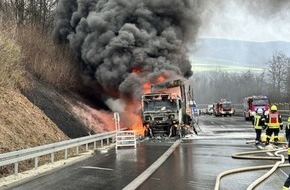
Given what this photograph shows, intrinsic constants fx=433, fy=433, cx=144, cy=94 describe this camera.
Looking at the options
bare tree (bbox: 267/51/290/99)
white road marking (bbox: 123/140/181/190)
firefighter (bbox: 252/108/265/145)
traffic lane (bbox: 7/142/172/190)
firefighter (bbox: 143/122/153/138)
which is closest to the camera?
white road marking (bbox: 123/140/181/190)

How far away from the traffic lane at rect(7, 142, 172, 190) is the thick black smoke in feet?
48.8

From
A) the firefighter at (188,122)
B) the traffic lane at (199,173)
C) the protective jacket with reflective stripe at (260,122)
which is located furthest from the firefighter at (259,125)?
the firefighter at (188,122)

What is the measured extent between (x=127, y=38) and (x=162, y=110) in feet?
26.3

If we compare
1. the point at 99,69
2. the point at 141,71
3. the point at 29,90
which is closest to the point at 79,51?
the point at 99,69

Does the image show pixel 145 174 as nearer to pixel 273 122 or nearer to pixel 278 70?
pixel 273 122

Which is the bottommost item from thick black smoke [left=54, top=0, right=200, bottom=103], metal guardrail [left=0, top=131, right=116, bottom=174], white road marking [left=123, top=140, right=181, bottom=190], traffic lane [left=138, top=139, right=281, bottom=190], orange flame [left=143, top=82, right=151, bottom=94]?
traffic lane [left=138, top=139, right=281, bottom=190]

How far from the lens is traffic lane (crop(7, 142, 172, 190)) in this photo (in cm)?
863

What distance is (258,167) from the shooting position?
10695mm

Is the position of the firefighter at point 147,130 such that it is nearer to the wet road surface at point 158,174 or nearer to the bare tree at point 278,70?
the wet road surface at point 158,174

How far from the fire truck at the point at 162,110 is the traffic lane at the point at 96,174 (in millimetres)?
8838

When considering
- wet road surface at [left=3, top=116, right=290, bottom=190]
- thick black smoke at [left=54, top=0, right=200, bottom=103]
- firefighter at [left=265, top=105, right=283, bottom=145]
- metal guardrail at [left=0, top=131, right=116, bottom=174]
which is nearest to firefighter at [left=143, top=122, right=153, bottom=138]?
thick black smoke at [left=54, top=0, right=200, bottom=103]

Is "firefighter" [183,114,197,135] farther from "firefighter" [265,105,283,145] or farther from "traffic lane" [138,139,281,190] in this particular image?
"traffic lane" [138,139,281,190]

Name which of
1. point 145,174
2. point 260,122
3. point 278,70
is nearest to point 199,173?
point 145,174

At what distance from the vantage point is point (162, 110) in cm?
2286
